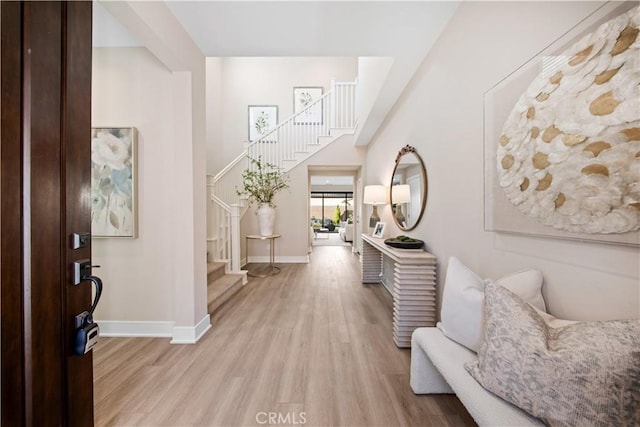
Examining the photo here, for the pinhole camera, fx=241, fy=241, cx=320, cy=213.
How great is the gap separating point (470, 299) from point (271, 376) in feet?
4.61

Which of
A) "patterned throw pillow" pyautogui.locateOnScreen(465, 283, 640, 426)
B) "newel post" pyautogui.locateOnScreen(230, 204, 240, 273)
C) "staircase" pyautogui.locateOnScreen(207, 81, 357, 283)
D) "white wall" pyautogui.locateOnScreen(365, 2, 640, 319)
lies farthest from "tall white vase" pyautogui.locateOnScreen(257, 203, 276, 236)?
"patterned throw pillow" pyautogui.locateOnScreen(465, 283, 640, 426)

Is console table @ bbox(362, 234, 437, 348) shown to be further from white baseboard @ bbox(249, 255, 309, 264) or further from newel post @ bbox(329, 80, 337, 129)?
newel post @ bbox(329, 80, 337, 129)

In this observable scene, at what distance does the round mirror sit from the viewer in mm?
2408

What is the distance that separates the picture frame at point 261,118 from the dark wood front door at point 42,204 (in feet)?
19.6

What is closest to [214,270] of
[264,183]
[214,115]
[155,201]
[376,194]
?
[155,201]

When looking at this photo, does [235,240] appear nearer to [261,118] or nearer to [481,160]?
[481,160]

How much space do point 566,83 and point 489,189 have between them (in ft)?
1.91

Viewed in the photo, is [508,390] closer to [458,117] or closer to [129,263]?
[458,117]

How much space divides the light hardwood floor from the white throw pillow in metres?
0.52

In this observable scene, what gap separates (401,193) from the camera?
113 inches

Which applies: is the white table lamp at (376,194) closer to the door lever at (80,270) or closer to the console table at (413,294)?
the console table at (413,294)

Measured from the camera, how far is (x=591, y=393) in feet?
2.32

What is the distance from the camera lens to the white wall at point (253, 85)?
21.2 feet

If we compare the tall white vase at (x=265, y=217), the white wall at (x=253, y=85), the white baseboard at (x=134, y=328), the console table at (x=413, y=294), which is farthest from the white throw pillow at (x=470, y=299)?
the white wall at (x=253, y=85)
